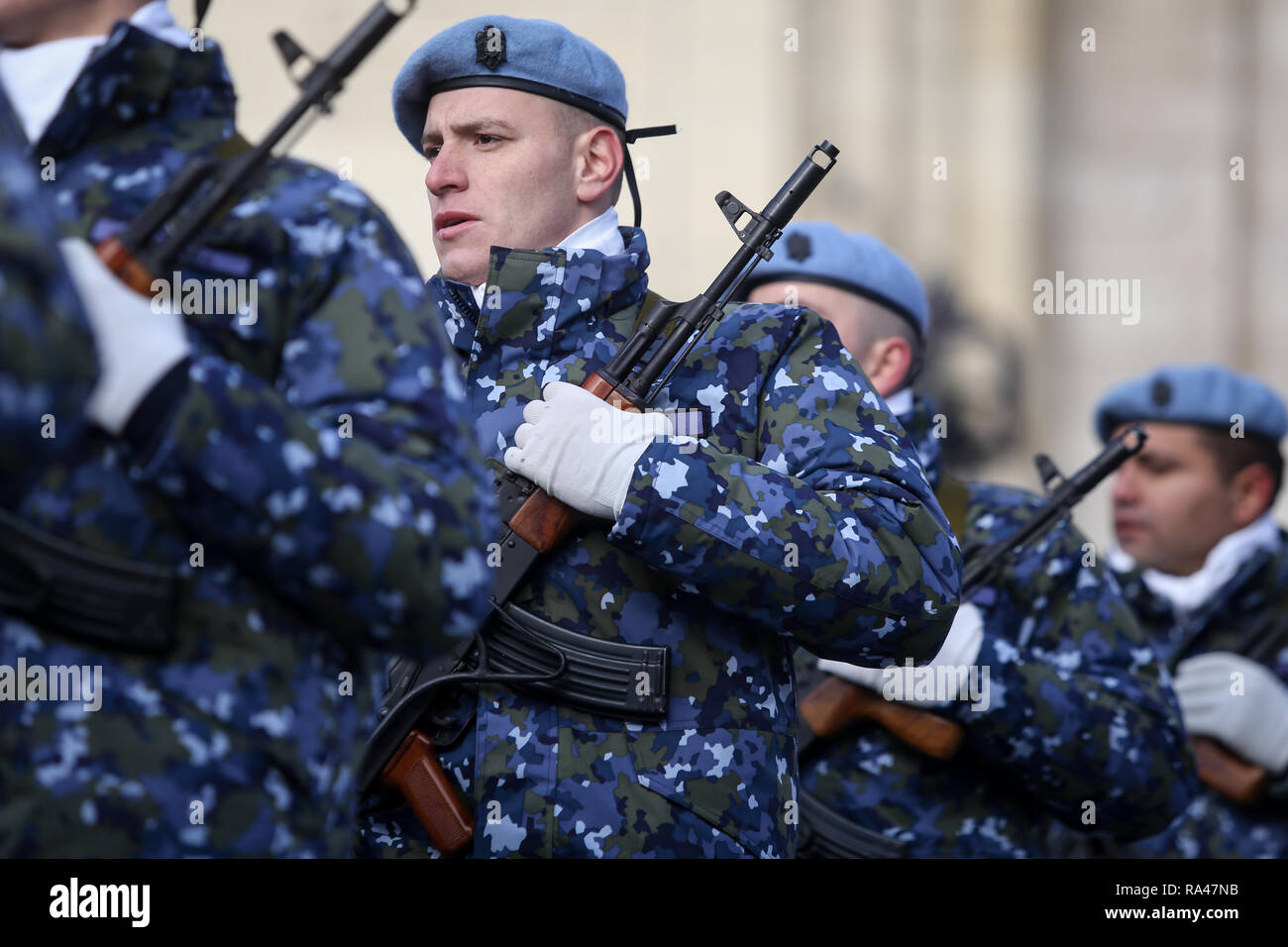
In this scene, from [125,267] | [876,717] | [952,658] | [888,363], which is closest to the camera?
[125,267]

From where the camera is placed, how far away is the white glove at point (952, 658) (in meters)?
3.64

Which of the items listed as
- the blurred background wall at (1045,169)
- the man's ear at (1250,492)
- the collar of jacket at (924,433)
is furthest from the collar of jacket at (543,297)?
the blurred background wall at (1045,169)

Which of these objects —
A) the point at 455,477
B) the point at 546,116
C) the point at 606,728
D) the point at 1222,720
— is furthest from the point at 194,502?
the point at 1222,720

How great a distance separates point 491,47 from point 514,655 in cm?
106

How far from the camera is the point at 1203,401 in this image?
5527 millimetres

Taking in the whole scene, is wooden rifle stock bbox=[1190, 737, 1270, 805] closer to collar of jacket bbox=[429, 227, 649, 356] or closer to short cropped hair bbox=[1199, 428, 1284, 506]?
short cropped hair bbox=[1199, 428, 1284, 506]

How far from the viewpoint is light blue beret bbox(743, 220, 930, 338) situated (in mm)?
4355

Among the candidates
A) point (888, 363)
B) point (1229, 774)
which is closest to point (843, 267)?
point (888, 363)

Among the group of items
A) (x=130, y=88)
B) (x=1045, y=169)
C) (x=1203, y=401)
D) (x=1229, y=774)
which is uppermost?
(x=1045, y=169)

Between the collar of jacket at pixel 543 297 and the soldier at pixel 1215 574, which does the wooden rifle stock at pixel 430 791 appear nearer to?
the collar of jacket at pixel 543 297

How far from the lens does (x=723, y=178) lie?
7828mm

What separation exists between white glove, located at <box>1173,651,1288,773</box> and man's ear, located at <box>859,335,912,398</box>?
1358mm

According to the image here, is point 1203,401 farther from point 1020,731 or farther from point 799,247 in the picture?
point 1020,731

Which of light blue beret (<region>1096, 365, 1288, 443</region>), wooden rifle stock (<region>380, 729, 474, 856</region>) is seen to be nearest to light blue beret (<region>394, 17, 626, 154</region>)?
wooden rifle stock (<region>380, 729, 474, 856</region>)
